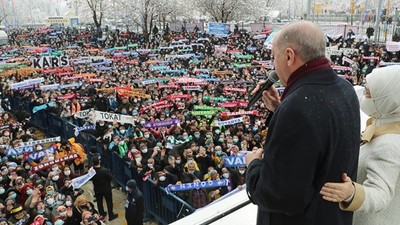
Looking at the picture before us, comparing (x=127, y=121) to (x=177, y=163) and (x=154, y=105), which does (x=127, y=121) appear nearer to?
(x=154, y=105)

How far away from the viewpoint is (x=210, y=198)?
7027 mm

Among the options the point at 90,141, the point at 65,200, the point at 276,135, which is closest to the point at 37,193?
the point at 65,200

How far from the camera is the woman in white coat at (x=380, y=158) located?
1.49m

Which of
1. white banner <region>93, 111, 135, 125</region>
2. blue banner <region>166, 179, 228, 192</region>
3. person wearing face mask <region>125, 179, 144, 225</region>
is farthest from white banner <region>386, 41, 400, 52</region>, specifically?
person wearing face mask <region>125, 179, 144, 225</region>

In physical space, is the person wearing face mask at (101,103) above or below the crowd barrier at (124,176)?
above

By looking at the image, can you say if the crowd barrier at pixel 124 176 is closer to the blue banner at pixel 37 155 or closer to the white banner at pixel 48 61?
the blue banner at pixel 37 155

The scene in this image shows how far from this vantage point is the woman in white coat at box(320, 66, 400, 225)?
58.7 inches

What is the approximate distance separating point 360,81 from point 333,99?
18133 millimetres

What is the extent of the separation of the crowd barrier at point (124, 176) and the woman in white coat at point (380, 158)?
5069 millimetres

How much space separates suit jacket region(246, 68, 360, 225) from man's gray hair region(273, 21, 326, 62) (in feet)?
0.27

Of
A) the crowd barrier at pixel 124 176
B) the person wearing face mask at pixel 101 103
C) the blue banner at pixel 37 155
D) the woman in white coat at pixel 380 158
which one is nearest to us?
the woman in white coat at pixel 380 158

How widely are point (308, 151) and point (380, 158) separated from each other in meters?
0.54

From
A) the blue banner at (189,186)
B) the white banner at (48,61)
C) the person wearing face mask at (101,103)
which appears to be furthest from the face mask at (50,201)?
the white banner at (48,61)

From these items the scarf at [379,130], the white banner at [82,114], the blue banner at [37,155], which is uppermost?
the scarf at [379,130]
